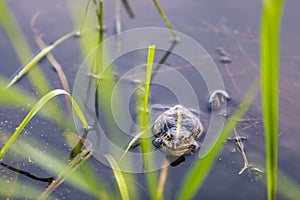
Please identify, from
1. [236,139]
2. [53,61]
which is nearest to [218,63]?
[236,139]

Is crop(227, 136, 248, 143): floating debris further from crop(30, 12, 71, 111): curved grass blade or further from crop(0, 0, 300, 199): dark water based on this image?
crop(30, 12, 71, 111): curved grass blade

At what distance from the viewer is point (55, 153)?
1089 millimetres

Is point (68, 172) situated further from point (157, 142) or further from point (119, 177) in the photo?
point (157, 142)

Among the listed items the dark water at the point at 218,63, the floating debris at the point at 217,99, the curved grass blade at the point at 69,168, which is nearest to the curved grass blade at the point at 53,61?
the dark water at the point at 218,63

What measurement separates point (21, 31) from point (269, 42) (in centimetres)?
103

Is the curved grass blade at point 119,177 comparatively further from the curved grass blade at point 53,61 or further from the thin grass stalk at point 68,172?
the curved grass blade at point 53,61

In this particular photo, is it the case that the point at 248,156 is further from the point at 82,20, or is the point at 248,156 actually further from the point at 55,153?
the point at 82,20

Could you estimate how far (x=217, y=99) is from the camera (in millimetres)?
1209

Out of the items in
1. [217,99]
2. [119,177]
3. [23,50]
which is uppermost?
[23,50]

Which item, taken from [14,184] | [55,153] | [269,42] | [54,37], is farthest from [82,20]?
[269,42]

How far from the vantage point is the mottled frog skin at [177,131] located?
3.59ft

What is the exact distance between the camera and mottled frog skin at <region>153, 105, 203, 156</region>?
3.59 feet

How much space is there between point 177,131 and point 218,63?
1.08ft

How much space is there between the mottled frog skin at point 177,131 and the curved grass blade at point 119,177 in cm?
13
